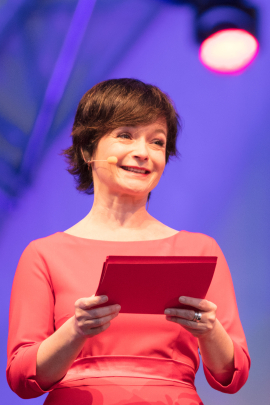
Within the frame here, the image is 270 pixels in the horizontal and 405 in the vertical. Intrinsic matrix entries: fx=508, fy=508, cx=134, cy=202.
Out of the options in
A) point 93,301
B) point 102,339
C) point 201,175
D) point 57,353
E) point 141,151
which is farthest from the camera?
point 201,175

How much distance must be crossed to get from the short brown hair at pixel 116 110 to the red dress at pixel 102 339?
0.31m

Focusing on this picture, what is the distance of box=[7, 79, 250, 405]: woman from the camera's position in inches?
43.2

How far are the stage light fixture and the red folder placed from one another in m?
1.34

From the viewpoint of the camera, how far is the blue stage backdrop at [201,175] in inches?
77.1

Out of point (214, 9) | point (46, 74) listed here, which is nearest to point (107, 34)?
point (46, 74)

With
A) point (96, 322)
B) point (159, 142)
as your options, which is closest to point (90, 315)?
point (96, 322)

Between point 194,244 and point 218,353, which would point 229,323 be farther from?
point 194,244

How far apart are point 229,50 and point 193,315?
1.44 metres

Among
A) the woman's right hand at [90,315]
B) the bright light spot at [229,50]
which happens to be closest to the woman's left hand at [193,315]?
the woman's right hand at [90,315]

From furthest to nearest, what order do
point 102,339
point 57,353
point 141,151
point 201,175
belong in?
point 201,175
point 141,151
point 102,339
point 57,353

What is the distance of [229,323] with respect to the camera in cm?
124

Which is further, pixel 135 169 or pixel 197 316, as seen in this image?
pixel 135 169

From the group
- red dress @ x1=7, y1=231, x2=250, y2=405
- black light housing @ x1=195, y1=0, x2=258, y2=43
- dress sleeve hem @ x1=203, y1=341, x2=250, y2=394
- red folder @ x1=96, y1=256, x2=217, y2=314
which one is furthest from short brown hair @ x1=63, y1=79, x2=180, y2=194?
black light housing @ x1=195, y1=0, x2=258, y2=43

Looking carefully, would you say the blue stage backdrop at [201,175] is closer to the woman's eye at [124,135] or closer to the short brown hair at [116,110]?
the short brown hair at [116,110]
